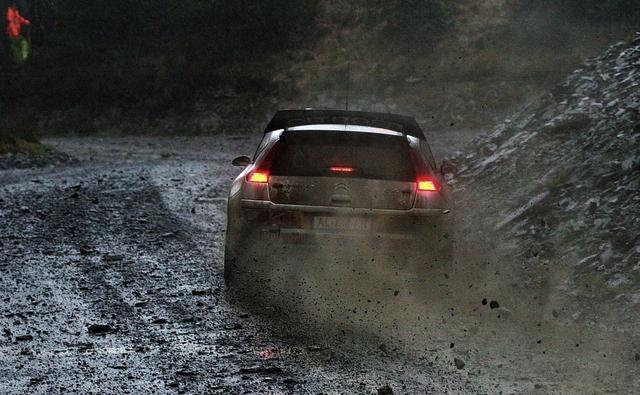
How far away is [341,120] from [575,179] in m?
3.57

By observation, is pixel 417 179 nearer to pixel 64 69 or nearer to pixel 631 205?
pixel 631 205

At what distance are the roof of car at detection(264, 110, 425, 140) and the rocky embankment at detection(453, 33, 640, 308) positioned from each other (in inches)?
78.3

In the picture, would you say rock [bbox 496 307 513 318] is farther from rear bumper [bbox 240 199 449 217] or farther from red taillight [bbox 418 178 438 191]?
red taillight [bbox 418 178 438 191]

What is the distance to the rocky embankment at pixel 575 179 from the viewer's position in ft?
29.5

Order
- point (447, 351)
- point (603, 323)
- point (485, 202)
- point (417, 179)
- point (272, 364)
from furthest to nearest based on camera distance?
point (485, 202)
point (417, 179)
point (603, 323)
point (447, 351)
point (272, 364)

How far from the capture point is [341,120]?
8.95 metres

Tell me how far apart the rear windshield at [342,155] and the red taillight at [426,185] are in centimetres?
8

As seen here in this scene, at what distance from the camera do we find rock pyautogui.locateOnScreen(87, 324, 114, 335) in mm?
7301

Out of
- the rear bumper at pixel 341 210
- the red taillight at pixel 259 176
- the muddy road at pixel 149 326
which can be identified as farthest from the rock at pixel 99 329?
the red taillight at pixel 259 176

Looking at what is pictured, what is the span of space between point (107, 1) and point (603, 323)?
133 feet

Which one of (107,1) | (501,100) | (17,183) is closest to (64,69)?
(107,1)

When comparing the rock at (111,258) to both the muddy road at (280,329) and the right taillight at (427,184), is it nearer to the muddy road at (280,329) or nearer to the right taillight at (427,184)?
the muddy road at (280,329)

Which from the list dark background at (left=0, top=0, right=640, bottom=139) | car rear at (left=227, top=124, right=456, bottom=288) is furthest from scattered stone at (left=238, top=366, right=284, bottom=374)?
dark background at (left=0, top=0, right=640, bottom=139)

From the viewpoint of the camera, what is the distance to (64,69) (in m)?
42.2
